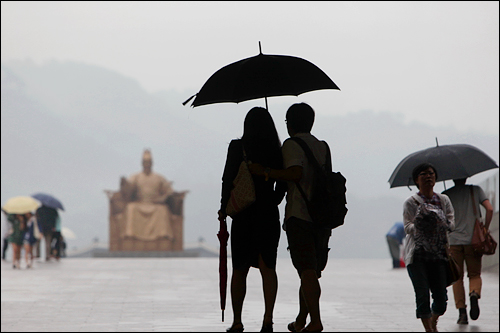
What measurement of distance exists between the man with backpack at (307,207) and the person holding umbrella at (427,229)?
105cm

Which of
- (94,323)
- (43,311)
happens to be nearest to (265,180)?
(94,323)

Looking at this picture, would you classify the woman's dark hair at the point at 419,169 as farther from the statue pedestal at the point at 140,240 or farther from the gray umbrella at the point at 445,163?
the statue pedestal at the point at 140,240

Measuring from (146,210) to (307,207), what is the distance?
940 inches

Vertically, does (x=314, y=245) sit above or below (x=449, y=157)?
below

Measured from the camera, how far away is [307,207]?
151 inches

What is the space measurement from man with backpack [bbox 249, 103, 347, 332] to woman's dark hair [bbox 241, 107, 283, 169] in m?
0.05

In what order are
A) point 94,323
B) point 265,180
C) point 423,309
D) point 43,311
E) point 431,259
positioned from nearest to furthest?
point 265,180 < point 431,259 < point 423,309 < point 94,323 < point 43,311

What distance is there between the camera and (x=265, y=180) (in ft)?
12.5

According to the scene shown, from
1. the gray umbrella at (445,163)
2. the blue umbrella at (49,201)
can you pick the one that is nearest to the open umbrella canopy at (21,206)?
the blue umbrella at (49,201)

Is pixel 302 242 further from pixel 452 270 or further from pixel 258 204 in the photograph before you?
pixel 452 270

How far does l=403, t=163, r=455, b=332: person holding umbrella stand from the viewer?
473 centimetres

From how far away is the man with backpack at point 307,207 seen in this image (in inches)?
150

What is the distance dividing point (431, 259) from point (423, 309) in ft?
1.85

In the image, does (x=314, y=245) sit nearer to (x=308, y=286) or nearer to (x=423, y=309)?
(x=308, y=286)
